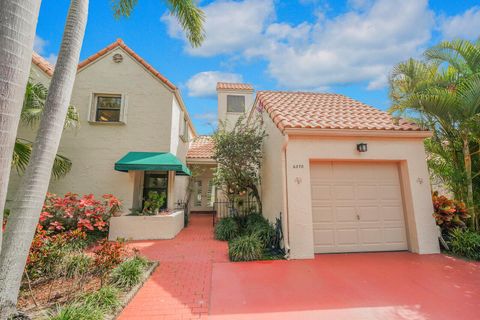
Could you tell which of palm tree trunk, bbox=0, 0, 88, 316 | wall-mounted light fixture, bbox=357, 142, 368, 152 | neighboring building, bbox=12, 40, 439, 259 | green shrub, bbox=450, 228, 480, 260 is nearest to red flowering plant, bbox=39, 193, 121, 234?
neighboring building, bbox=12, 40, 439, 259

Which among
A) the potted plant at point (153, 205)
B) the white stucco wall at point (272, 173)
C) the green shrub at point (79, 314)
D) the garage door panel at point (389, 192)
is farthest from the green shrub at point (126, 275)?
the garage door panel at point (389, 192)

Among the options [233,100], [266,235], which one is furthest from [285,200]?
[233,100]

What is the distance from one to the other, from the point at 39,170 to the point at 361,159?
8467 mm

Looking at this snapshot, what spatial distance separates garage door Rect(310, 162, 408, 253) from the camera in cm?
730

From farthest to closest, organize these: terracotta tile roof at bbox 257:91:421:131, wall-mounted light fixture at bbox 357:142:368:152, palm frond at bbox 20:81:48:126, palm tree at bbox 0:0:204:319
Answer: palm frond at bbox 20:81:48:126
terracotta tile roof at bbox 257:91:421:131
wall-mounted light fixture at bbox 357:142:368:152
palm tree at bbox 0:0:204:319

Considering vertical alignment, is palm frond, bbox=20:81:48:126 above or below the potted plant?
above

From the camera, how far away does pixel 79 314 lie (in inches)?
132

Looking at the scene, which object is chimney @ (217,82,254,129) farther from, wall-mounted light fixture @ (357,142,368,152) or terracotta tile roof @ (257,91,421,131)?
wall-mounted light fixture @ (357,142,368,152)

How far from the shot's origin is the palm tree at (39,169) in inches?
127

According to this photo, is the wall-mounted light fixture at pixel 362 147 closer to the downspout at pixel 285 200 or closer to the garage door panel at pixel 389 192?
the garage door panel at pixel 389 192

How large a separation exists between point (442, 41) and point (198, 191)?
17.1 metres

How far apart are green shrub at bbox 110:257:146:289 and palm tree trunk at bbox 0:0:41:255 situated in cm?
304

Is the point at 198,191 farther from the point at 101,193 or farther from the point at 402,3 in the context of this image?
the point at 402,3

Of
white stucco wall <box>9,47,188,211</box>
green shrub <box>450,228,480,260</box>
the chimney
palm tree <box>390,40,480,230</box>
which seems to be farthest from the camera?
the chimney
